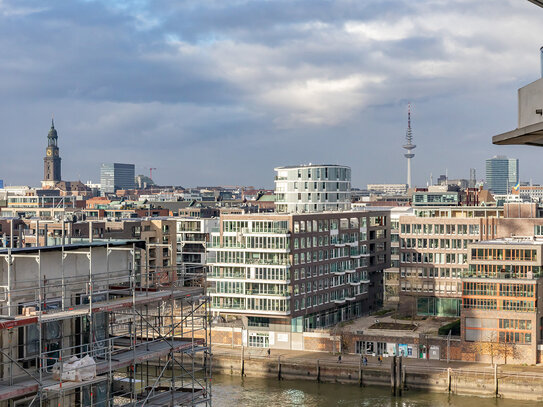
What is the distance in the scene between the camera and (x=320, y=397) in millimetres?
63438

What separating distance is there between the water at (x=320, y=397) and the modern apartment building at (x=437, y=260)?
22514 mm

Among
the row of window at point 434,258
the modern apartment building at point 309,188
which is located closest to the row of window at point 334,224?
the row of window at point 434,258

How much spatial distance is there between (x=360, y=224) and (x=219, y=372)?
2750cm

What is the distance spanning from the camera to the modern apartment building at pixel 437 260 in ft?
282

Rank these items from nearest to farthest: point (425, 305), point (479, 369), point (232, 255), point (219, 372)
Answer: point (479, 369), point (219, 372), point (232, 255), point (425, 305)

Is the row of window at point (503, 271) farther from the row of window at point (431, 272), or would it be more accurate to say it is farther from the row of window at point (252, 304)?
the row of window at point (252, 304)

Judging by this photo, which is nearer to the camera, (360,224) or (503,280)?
(503,280)

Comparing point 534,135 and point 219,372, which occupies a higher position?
point 534,135

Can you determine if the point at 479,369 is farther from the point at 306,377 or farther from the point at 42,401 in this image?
the point at 42,401

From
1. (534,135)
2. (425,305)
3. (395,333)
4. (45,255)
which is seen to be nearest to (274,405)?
(395,333)

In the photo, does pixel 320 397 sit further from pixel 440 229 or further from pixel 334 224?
pixel 440 229

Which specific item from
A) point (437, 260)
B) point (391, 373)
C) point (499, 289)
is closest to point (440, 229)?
point (437, 260)

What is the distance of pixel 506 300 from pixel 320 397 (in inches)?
717

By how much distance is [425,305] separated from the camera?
86812mm
